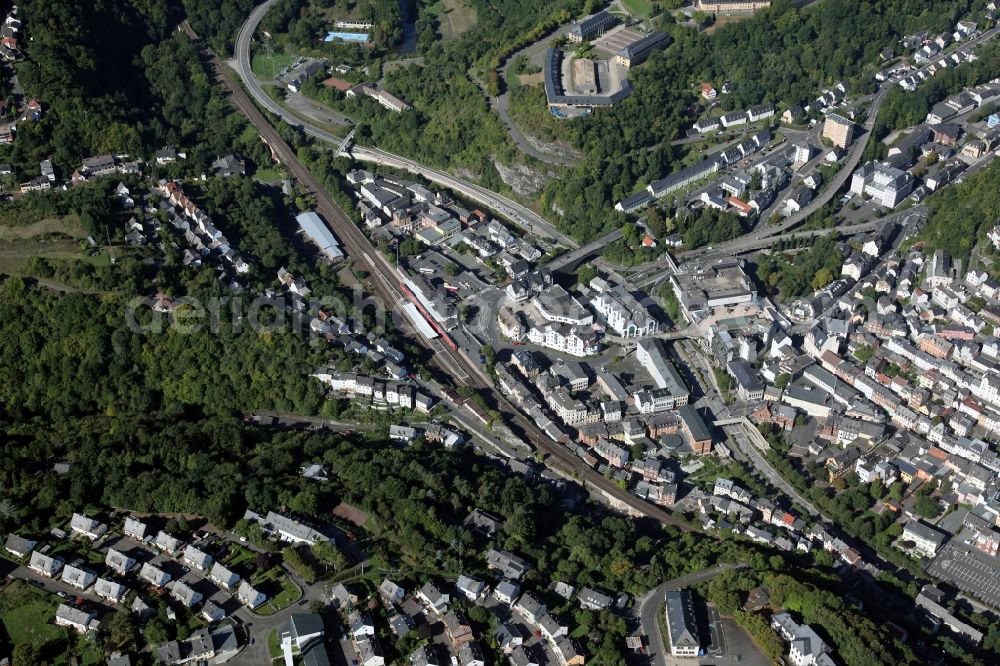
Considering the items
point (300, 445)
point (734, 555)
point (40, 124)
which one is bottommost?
point (734, 555)

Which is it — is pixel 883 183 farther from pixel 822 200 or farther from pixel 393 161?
pixel 393 161

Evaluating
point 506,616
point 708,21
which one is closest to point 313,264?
point 506,616

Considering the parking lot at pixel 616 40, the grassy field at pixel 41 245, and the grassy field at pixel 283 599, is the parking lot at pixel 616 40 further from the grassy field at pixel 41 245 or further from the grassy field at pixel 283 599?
the grassy field at pixel 283 599

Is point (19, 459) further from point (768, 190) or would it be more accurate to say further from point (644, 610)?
point (768, 190)

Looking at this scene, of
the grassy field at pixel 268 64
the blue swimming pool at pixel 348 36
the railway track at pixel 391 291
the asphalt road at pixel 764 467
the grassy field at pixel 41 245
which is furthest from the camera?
the blue swimming pool at pixel 348 36

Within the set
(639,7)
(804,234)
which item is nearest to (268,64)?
(639,7)

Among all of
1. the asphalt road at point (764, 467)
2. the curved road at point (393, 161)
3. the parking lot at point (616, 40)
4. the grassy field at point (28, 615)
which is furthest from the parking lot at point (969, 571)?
the parking lot at point (616, 40)
